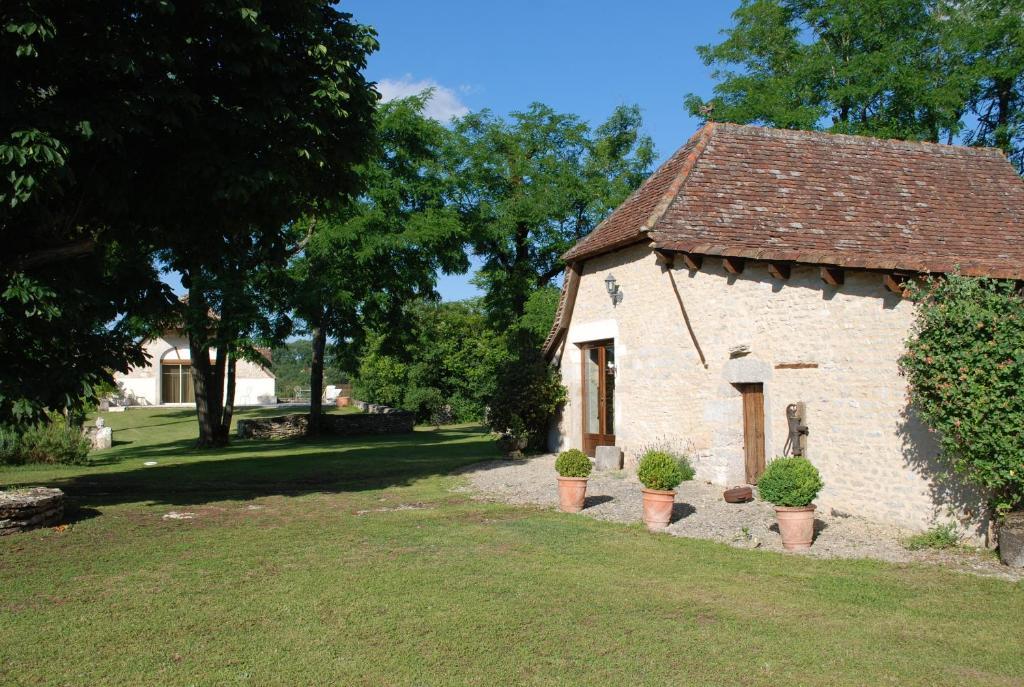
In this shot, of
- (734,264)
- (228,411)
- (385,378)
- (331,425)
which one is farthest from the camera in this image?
(385,378)

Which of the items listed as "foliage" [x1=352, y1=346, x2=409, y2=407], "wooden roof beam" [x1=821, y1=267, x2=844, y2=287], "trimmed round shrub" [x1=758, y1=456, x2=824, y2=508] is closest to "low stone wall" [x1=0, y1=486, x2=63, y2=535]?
"trimmed round shrub" [x1=758, y1=456, x2=824, y2=508]

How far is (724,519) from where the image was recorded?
998 cm

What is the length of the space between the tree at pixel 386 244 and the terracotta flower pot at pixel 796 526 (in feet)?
56.1

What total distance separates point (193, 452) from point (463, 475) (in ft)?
35.2

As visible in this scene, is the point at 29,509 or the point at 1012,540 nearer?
the point at 1012,540

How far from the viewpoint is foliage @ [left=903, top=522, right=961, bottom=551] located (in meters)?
8.41

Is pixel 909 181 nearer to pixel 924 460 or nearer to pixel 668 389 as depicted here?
pixel 668 389

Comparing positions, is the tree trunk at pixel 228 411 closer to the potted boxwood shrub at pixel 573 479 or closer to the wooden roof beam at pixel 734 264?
the potted boxwood shrub at pixel 573 479

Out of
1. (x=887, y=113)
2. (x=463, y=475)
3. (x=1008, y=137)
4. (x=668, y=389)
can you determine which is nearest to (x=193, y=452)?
(x=463, y=475)

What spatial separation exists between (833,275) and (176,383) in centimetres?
4545

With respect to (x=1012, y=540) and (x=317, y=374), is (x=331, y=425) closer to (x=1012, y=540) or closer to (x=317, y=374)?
(x=317, y=374)

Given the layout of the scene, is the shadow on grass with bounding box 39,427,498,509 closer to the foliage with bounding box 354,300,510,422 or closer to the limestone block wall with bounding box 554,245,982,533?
the limestone block wall with bounding box 554,245,982,533

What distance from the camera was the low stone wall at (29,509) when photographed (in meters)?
9.27

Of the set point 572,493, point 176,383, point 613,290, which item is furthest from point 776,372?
point 176,383
